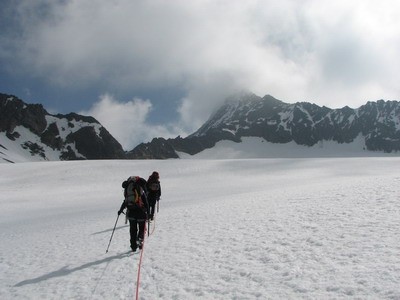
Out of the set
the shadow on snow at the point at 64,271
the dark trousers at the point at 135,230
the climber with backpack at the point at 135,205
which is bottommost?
the shadow on snow at the point at 64,271

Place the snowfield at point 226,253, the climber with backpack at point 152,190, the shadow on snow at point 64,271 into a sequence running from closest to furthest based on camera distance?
1. the snowfield at point 226,253
2. the shadow on snow at point 64,271
3. the climber with backpack at point 152,190

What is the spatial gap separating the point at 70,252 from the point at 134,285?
5033mm

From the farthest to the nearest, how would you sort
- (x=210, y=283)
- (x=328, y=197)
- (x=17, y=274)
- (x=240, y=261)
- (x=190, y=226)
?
(x=328, y=197)
(x=190, y=226)
(x=17, y=274)
(x=240, y=261)
(x=210, y=283)

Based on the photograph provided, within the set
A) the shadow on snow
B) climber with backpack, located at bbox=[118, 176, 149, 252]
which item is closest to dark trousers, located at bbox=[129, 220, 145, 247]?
climber with backpack, located at bbox=[118, 176, 149, 252]

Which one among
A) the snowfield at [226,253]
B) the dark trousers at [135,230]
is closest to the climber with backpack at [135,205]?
the dark trousers at [135,230]

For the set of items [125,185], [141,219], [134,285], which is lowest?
[134,285]

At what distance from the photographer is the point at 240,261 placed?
33.5 ft

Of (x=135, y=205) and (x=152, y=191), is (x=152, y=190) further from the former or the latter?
(x=135, y=205)

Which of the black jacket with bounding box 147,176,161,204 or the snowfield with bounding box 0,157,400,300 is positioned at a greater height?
the black jacket with bounding box 147,176,161,204

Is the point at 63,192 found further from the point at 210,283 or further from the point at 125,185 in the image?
the point at 210,283

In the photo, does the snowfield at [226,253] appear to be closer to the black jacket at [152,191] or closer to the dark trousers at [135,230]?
the dark trousers at [135,230]

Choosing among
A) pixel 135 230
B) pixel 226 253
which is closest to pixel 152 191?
pixel 135 230

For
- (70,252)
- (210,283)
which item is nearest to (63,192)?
(70,252)

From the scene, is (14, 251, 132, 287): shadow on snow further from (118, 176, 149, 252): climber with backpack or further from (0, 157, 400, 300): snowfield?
(118, 176, 149, 252): climber with backpack
